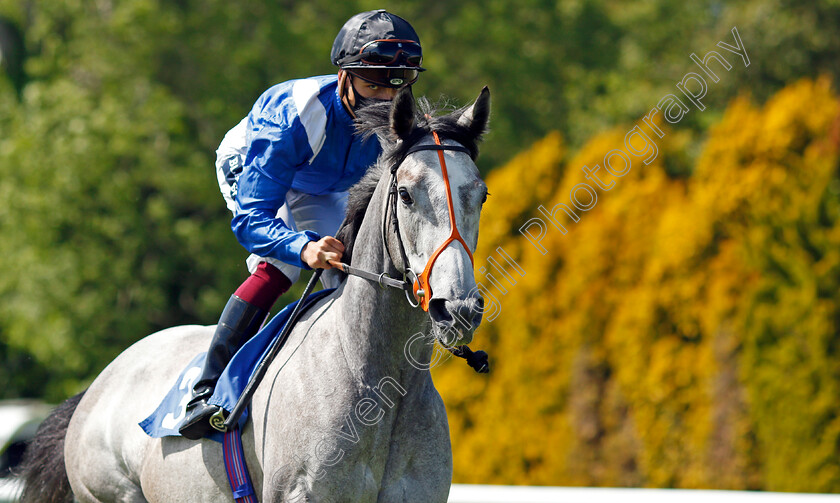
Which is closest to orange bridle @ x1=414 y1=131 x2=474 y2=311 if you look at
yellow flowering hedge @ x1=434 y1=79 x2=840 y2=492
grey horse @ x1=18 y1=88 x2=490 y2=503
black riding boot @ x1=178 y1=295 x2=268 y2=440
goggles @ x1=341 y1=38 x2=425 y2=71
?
grey horse @ x1=18 y1=88 x2=490 y2=503

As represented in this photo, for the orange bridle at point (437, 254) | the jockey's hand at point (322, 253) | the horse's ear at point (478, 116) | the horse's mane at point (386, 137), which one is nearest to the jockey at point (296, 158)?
the jockey's hand at point (322, 253)

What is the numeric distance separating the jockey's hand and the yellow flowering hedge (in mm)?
5207

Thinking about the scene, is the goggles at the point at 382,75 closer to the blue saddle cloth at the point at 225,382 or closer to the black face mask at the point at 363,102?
the black face mask at the point at 363,102

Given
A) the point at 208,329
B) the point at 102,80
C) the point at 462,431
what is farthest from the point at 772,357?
the point at 102,80

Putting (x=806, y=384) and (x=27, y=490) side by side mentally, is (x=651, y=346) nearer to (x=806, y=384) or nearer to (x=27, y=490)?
(x=806, y=384)

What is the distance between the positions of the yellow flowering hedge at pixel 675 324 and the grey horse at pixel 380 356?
506 centimetres

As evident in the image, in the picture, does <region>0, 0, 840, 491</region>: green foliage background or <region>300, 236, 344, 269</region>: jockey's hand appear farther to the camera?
<region>0, 0, 840, 491</region>: green foliage background

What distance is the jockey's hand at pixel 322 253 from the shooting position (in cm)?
306

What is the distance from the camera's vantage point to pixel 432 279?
8.36 ft

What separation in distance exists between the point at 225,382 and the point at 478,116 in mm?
1303

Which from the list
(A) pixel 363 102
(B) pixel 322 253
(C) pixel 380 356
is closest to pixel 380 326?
(C) pixel 380 356

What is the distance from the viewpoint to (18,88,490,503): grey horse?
8.69 ft

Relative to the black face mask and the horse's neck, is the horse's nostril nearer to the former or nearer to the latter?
the horse's neck

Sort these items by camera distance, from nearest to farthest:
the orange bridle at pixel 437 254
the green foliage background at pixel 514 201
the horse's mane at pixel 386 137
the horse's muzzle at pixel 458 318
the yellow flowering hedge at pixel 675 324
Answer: the horse's muzzle at pixel 458 318
the orange bridle at pixel 437 254
the horse's mane at pixel 386 137
the yellow flowering hedge at pixel 675 324
the green foliage background at pixel 514 201
